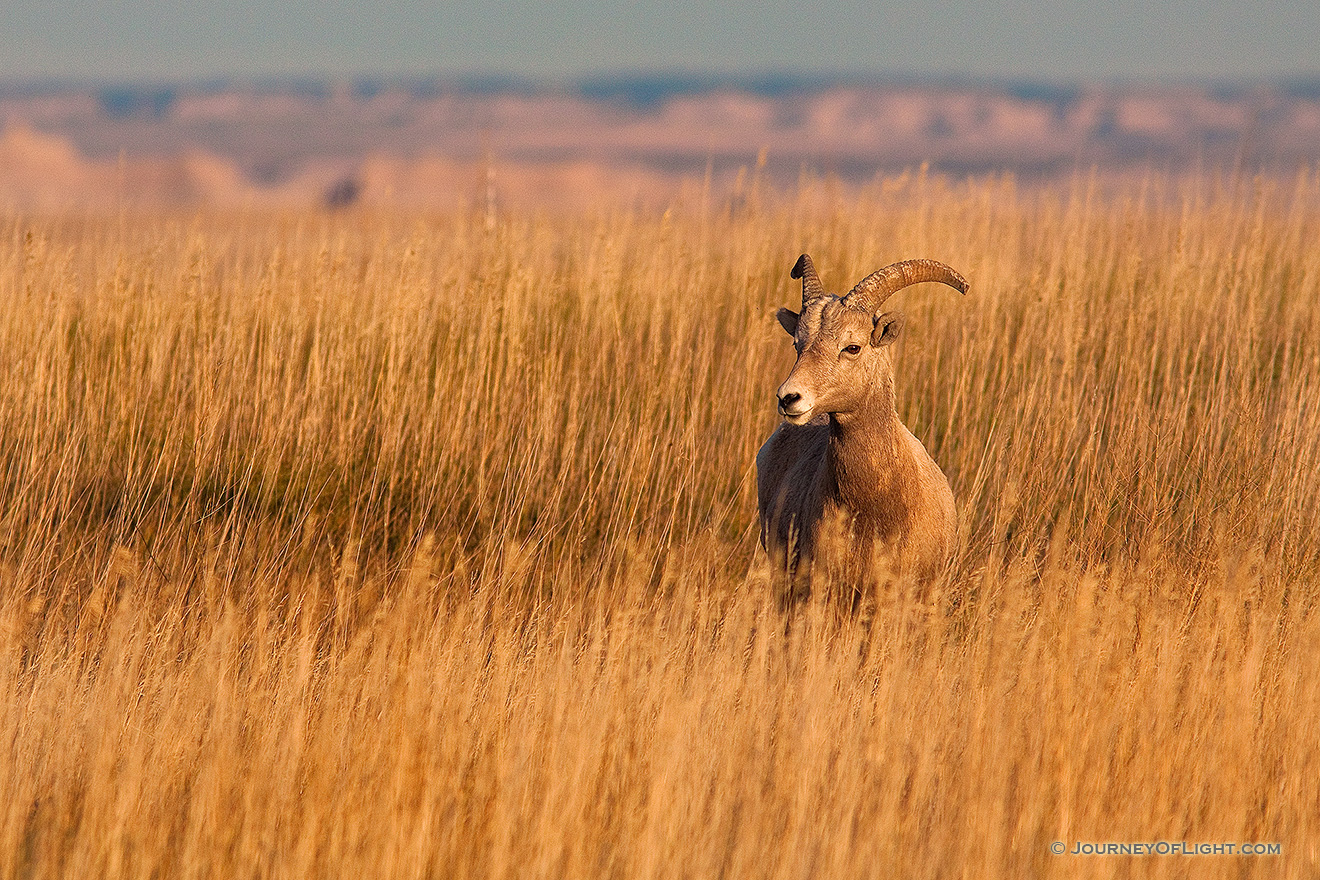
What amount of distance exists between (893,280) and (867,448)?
744 millimetres

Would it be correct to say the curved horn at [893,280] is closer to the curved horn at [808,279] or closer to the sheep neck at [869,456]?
the curved horn at [808,279]

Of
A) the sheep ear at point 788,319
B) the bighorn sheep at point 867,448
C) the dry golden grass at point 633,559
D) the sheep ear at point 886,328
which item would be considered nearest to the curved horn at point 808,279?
the bighorn sheep at point 867,448

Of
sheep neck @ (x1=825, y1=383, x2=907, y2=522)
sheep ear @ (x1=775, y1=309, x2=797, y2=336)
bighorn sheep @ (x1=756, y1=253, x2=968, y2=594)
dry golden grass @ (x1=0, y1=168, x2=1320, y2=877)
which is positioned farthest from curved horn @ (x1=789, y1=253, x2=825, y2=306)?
dry golden grass @ (x1=0, y1=168, x2=1320, y2=877)

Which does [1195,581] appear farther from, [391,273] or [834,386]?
[391,273]

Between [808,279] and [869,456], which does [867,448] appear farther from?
[808,279]

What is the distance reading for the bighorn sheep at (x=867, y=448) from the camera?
516cm

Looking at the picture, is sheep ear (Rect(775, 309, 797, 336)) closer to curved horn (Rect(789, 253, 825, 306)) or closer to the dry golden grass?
curved horn (Rect(789, 253, 825, 306))

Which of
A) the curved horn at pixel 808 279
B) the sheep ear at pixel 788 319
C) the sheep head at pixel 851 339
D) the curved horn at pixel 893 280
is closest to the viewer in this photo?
the sheep head at pixel 851 339

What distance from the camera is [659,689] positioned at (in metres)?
4.12

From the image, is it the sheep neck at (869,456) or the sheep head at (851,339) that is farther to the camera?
the sheep neck at (869,456)

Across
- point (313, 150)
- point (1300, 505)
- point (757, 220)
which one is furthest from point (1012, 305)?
point (313, 150)

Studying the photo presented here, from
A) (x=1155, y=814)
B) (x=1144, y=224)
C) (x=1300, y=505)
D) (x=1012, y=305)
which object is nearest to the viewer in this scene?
(x=1155, y=814)

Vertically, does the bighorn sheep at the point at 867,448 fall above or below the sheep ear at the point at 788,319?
below

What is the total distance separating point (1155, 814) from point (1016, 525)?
8.81 feet
